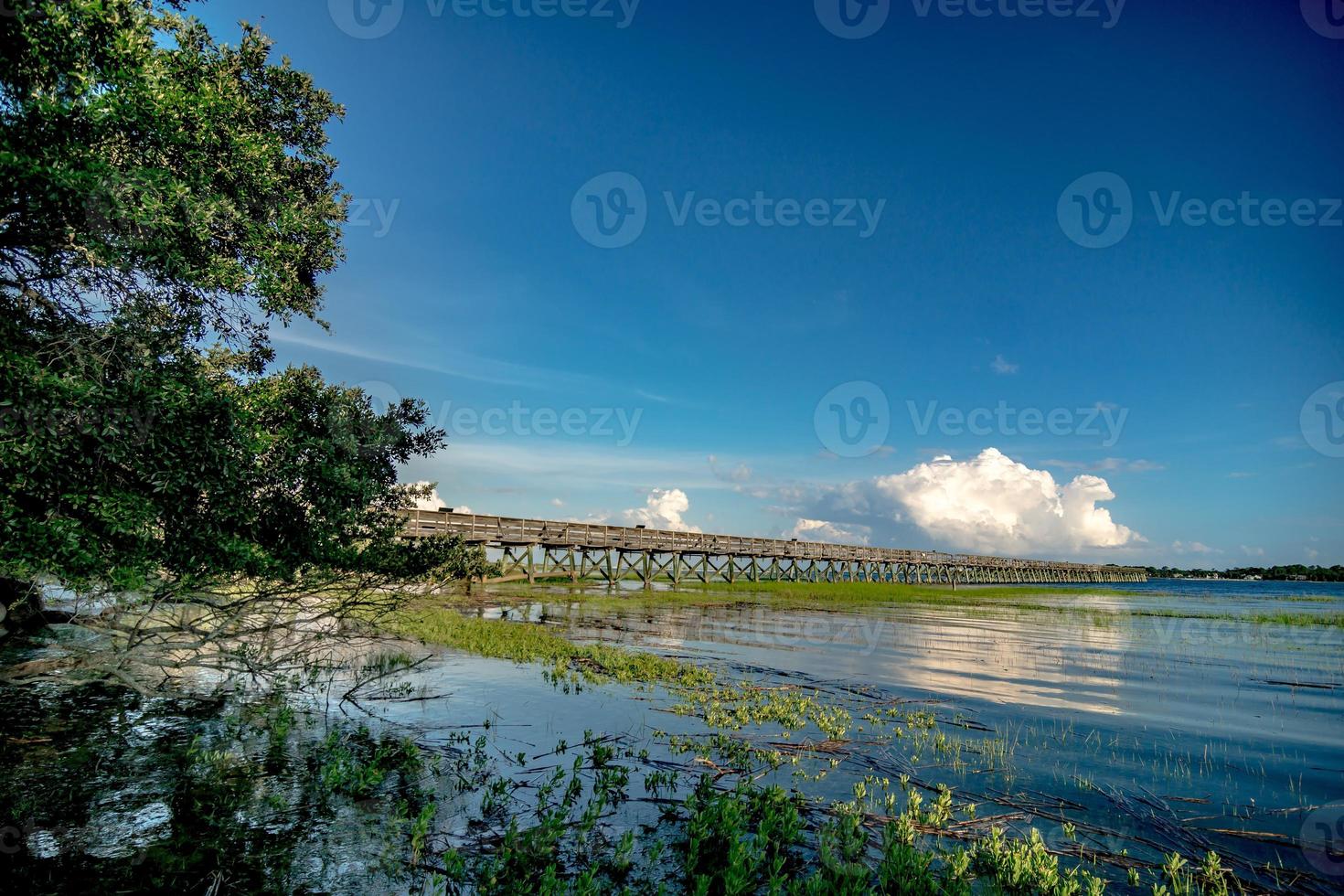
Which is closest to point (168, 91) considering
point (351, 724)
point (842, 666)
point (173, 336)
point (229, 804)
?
point (173, 336)

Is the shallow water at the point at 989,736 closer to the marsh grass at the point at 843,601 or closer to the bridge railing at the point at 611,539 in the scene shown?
the bridge railing at the point at 611,539

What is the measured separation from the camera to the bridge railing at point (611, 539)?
32500 mm

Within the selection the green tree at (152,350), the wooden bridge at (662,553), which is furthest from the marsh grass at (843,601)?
the green tree at (152,350)

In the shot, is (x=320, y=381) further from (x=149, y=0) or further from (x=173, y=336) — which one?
(x=149, y=0)

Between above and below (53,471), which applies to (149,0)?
above

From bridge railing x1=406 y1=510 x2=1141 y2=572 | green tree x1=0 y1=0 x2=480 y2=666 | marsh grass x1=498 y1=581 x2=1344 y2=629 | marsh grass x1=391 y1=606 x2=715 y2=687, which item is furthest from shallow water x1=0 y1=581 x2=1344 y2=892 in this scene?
marsh grass x1=498 y1=581 x2=1344 y2=629

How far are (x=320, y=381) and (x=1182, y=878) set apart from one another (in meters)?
12.0

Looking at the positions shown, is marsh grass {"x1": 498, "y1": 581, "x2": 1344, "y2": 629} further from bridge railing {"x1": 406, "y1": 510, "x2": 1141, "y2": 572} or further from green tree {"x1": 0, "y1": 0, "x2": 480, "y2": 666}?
green tree {"x1": 0, "y1": 0, "x2": 480, "y2": 666}

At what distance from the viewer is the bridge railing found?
107 feet

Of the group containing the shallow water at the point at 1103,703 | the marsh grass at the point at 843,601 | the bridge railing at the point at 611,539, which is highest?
the bridge railing at the point at 611,539

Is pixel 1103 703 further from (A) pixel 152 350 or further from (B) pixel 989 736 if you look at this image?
(A) pixel 152 350

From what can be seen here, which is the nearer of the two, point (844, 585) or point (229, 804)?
point (229, 804)

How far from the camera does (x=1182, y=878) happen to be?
19.8 feet

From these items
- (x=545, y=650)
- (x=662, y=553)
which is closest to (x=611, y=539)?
(x=662, y=553)
